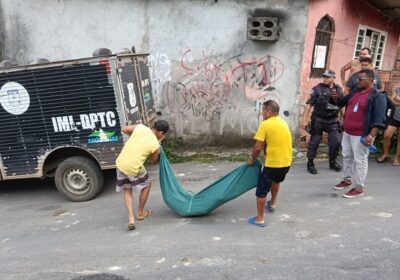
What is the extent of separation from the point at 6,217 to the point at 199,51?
4.91m

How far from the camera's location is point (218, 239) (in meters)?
4.27

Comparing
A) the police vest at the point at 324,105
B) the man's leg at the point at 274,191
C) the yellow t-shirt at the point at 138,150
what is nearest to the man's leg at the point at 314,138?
the police vest at the point at 324,105

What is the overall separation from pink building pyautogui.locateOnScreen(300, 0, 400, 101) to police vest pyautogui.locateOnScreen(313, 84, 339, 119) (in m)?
1.65

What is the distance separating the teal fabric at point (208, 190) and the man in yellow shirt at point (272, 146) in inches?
5.9

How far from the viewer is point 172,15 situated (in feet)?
25.7

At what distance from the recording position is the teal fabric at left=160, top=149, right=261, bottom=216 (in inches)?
182

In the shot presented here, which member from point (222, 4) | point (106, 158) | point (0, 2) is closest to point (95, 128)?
point (106, 158)

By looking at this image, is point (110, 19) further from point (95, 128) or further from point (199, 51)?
point (95, 128)

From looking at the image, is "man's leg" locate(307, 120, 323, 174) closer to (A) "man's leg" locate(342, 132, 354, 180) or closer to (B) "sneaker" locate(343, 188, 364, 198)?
(A) "man's leg" locate(342, 132, 354, 180)

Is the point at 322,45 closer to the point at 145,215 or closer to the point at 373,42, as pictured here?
the point at 373,42

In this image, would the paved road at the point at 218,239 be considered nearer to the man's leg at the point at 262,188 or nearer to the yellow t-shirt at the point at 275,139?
the man's leg at the point at 262,188

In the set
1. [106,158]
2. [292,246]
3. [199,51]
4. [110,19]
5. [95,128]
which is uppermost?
[110,19]

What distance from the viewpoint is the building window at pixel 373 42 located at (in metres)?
9.59

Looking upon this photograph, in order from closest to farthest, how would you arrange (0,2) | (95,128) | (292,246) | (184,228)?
(292,246), (184,228), (95,128), (0,2)
